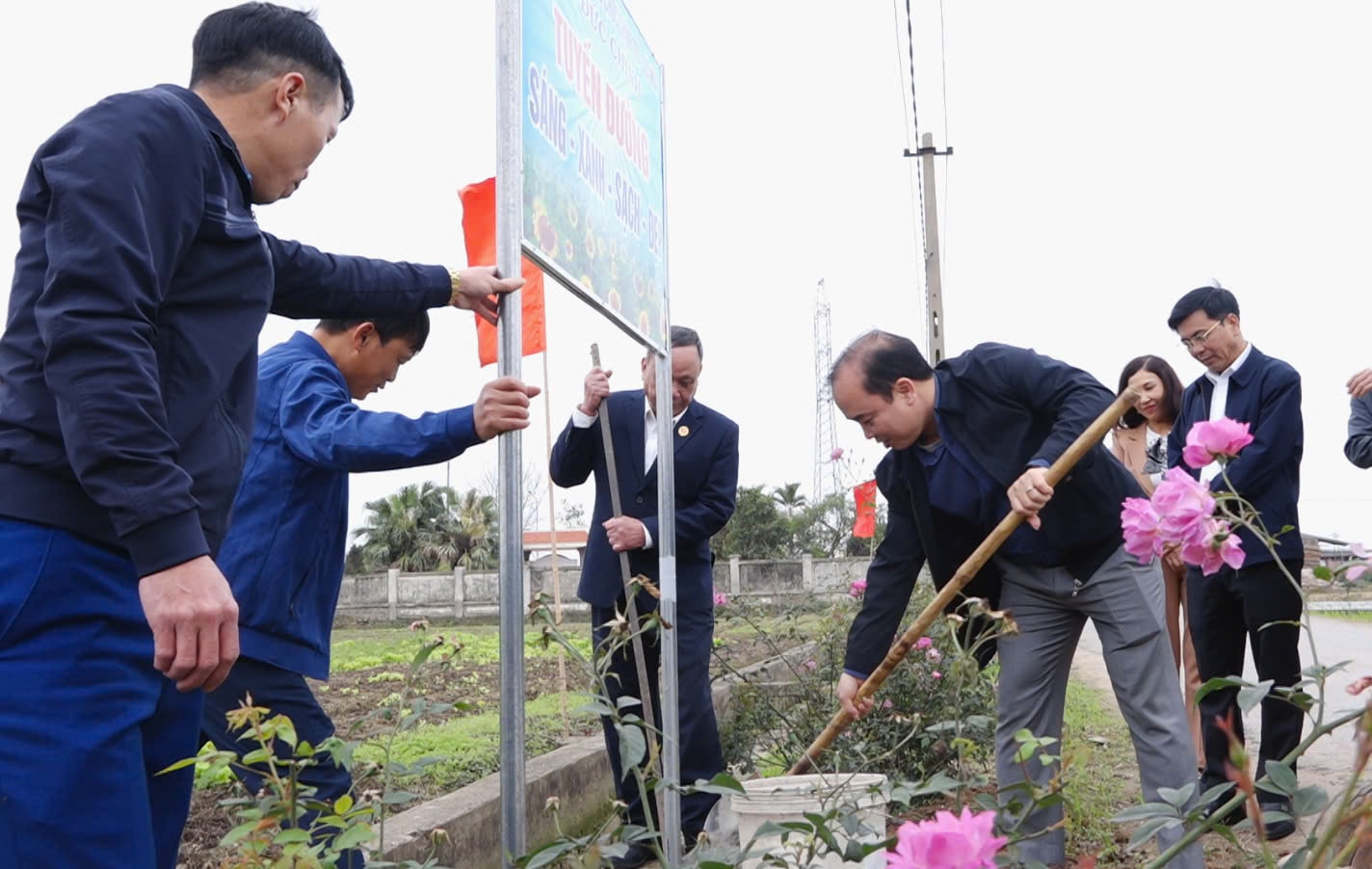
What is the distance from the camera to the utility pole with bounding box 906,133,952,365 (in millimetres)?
17297

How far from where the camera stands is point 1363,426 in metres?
5.22

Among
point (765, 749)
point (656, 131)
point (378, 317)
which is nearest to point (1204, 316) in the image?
point (656, 131)

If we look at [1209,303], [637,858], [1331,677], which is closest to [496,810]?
[637,858]

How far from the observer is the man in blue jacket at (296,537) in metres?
2.40

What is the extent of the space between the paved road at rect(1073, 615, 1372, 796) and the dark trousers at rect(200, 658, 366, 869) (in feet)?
5.88

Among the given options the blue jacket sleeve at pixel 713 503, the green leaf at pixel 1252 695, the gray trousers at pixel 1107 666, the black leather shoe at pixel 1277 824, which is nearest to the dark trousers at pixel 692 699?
the blue jacket sleeve at pixel 713 503

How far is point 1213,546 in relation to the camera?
1.64 metres

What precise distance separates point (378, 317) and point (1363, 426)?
14.0 feet

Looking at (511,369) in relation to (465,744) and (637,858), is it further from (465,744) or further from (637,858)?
(465,744)

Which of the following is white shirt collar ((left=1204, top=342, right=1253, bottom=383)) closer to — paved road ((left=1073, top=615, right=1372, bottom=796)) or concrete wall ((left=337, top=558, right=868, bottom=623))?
paved road ((left=1073, top=615, right=1372, bottom=796))

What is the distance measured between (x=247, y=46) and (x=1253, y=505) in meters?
3.81

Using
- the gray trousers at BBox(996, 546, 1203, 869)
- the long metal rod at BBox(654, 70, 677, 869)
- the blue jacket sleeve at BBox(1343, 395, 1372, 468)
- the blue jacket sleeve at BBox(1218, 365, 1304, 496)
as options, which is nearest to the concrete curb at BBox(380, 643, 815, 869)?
the long metal rod at BBox(654, 70, 677, 869)

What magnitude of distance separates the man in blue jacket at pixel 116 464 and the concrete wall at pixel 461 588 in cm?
2650

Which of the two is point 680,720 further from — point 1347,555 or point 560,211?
point 1347,555
